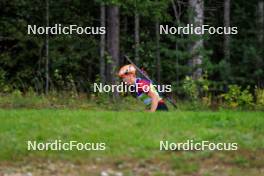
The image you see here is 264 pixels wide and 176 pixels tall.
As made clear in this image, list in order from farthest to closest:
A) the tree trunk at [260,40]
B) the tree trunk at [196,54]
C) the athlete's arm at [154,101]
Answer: the tree trunk at [260,40] < the tree trunk at [196,54] < the athlete's arm at [154,101]

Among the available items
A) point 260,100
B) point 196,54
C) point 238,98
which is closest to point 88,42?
point 196,54

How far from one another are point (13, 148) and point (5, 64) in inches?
848

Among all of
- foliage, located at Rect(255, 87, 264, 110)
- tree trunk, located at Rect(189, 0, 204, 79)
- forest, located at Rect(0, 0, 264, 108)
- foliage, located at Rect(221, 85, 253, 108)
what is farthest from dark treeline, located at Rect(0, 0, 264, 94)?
foliage, located at Rect(255, 87, 264, 110)

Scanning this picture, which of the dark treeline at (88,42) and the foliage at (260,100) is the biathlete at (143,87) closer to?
the foliage at (260,100)

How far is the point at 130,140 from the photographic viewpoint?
390 inches

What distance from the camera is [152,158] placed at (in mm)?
9102

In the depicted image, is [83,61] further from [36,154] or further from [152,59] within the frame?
[36,154]

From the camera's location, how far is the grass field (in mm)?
8805

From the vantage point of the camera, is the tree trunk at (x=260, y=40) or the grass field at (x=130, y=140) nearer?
the grass field at (x=130, y=140)

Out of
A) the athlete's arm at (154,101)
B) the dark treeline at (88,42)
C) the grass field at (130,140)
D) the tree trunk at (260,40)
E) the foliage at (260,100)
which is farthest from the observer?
the dark treeline at (88,42)

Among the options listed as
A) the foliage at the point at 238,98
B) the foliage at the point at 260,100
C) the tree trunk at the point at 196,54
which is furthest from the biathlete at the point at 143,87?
the tree trunk at the point at 196,54

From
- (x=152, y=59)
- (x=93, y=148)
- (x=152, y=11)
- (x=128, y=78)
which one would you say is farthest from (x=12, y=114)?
(x=152, y=59)

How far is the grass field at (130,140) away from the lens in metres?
8.80

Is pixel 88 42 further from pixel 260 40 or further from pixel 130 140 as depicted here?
pixel 130 140
